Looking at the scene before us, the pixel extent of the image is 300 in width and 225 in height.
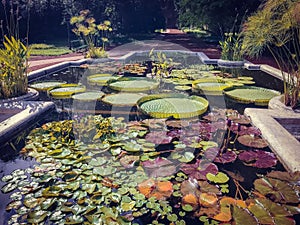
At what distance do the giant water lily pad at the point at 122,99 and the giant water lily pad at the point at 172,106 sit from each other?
9.1 inches

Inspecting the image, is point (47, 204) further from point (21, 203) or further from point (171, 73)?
point (171, 73)

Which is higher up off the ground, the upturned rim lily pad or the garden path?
the garden path

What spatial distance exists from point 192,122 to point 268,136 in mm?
849

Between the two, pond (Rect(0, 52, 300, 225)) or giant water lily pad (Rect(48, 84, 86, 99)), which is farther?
giant water lily pad (Rect(48, 84, 86, 99))

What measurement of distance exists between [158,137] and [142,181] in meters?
0.77

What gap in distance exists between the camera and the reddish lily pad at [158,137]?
2.58 metres

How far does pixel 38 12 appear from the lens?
1240 centimetres

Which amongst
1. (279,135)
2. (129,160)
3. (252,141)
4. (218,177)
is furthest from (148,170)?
(279,135)

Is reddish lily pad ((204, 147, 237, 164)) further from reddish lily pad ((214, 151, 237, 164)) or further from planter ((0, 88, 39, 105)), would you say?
planter ((0, 88, 39, 105))

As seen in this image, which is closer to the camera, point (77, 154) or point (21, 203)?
point (21, 203)

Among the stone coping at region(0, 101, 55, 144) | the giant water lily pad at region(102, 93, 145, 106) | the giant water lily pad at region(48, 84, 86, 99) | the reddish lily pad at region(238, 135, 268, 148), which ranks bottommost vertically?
the reddish lily pad at region(238, 135, 268, 148)

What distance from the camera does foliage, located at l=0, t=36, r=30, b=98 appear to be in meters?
3.55

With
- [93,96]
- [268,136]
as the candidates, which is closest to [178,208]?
[268,136]

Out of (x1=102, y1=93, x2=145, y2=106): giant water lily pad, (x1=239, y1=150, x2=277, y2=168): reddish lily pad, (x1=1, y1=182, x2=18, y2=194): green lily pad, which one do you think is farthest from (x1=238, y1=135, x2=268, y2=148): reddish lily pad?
(x1=1, y1=182, x2=18, y2=194): green lily pad
